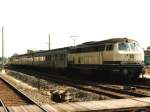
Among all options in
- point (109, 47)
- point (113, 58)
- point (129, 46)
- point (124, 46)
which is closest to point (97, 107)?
point (113, 58)

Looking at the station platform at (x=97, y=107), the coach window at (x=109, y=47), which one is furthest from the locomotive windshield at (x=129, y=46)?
the station platform at (x=97, y=107)

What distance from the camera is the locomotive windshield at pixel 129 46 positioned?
24609 millimetres

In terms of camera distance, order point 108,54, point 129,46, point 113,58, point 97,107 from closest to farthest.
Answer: point 97,107 → point 113,58 → point 108,54 → point 129,46

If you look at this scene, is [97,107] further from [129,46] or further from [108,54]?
[129,46]

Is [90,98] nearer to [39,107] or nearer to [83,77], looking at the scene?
[39,107]

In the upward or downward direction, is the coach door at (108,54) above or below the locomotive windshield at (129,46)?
below

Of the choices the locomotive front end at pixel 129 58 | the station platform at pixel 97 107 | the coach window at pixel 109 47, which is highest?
the coach window at pixel 109 47

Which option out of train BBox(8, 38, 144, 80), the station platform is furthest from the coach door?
the station platform

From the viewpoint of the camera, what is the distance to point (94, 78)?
28609mm

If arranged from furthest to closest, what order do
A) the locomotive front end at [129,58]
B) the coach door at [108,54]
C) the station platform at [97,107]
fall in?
1. the coach door at [108,54]
2. the locomotive front end at [129,58]
3. the station platform at [97,107]

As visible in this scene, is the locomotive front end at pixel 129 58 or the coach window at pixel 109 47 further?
the coach window at pixel 109 47

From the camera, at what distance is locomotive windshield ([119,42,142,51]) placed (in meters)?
24.6

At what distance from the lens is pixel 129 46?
2492 centimetres

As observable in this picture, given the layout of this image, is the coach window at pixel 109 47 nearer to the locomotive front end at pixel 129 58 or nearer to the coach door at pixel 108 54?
the coach door at pixel 108 54
